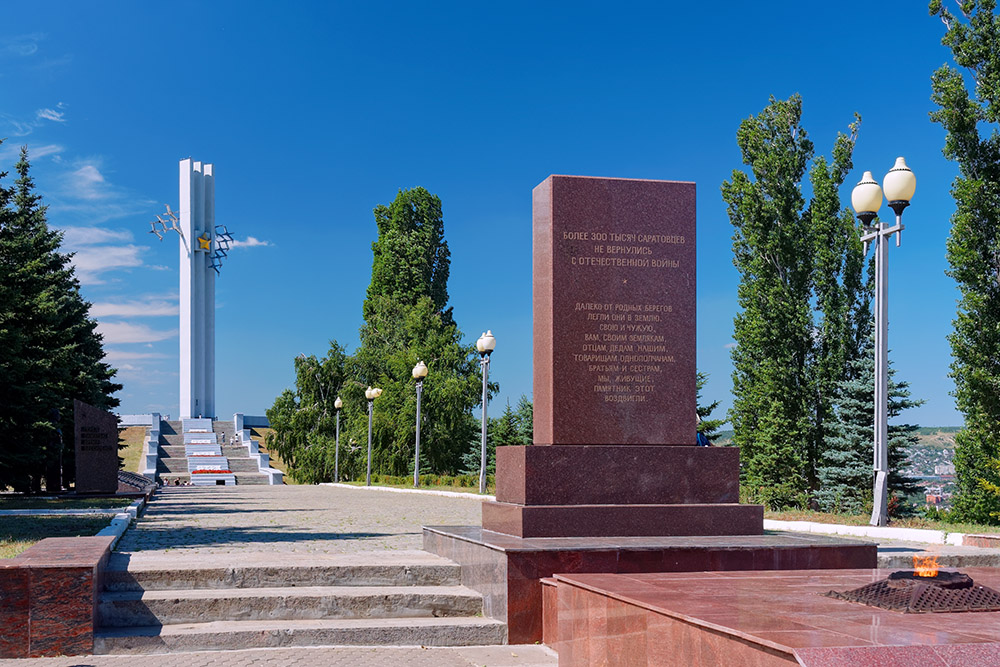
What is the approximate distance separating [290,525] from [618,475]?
23.5 ft

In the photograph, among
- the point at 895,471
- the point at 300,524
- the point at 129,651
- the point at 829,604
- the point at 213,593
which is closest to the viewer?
the point at 829,604

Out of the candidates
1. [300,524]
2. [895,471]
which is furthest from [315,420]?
[300,524]

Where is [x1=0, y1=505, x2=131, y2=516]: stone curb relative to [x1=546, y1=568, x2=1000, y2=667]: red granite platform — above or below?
below

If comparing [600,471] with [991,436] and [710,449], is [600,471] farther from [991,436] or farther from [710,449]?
[991,436]

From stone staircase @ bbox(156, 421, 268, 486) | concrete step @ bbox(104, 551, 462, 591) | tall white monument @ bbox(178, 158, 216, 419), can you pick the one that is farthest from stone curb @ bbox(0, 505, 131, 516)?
tall white monument @ bbox(178, 158, 216, 419)

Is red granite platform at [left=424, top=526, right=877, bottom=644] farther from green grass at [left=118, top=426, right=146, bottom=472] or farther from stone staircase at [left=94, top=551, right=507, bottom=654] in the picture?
green grass at [left=118, top=426, right=146, bottom=472]

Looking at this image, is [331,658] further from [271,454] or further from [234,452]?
[271,454]

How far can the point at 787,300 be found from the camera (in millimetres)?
26266

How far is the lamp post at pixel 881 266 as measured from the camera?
12383 mm

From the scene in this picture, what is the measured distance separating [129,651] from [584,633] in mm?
3189

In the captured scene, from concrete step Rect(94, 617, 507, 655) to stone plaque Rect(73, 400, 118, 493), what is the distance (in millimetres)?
16706

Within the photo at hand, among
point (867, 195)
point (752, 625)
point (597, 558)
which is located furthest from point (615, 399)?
point (867, 195)

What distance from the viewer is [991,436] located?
1998cm

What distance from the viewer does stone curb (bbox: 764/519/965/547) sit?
34.5 ft
